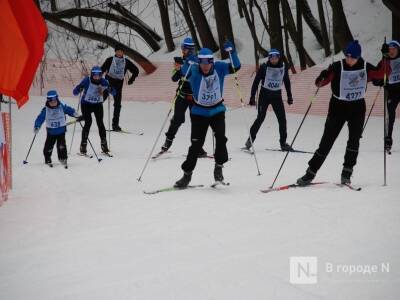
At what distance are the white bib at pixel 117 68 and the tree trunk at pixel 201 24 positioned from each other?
15.6 ft

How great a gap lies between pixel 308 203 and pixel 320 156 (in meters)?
1.12

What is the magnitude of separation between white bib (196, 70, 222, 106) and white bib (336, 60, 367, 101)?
142 centimetres

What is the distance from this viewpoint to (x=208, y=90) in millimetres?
6934

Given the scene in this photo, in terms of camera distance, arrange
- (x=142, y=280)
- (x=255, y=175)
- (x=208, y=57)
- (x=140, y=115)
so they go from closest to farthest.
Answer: (x=142, y=280)
(x=208, y=57)
(x=255, y=175)
(x=140, y=115)

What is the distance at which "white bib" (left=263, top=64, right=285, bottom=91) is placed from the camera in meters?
10.5

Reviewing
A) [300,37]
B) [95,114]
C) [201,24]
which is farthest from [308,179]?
[201,24]

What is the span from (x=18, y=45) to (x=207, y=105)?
2277 mm

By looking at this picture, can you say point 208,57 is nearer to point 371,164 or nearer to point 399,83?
point 371,164

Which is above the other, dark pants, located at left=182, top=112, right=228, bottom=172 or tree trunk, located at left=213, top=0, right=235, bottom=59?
tree trunk, located at left=213, top=0, right=235, bottom=59

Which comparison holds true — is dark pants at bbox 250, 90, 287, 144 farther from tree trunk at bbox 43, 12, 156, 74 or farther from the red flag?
tree trunk at bbox 43, 12, 156, 74

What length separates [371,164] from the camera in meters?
8.56

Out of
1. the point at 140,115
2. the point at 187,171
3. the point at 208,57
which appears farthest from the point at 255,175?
the point at 140,115

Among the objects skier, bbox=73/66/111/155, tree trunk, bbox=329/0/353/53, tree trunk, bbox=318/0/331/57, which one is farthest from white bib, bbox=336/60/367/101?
tree trunk, bbox=318/0/331/57

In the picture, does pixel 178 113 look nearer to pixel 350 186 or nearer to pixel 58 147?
pixel 58 147
